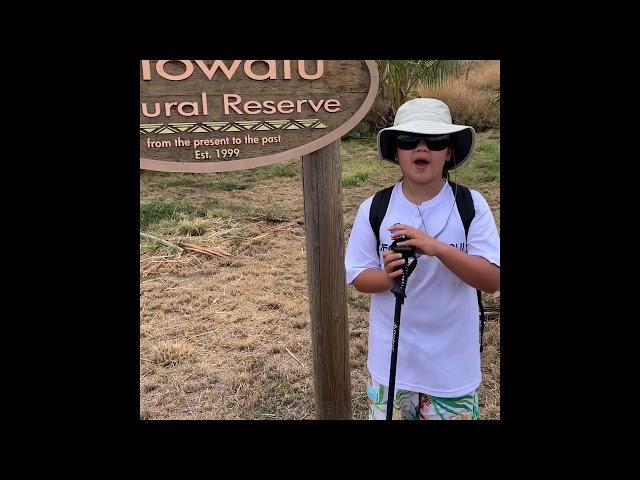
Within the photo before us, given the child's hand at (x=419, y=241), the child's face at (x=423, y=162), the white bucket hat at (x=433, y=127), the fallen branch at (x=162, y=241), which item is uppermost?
the white bucket hat at (x=433, y=127)

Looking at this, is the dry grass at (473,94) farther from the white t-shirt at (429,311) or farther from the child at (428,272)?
the white t-shirt at (429,311)

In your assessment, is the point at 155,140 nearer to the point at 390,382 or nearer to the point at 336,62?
the point at 336,62

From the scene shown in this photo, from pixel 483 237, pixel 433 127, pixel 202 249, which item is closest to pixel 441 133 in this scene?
pixel 433 127

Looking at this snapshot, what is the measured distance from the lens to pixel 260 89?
71.1 inches

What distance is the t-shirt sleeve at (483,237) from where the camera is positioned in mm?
1569

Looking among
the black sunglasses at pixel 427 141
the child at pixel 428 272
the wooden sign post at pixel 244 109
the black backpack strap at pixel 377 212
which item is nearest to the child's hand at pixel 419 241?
the child at pixel 428 272

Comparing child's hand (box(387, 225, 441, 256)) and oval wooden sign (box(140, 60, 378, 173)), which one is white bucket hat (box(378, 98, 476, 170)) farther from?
child's hand (box(387, 225, 441, 256))

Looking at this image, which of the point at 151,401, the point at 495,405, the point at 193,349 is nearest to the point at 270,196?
the point at 193,349

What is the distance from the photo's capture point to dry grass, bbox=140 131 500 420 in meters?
2.57

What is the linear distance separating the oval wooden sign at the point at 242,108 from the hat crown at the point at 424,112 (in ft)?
0.65

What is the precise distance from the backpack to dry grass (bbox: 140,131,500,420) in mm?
656

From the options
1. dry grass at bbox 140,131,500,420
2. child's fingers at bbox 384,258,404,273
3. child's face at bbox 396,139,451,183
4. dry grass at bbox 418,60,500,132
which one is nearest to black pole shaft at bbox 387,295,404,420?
child's fingers at bbox 384,258,404,273

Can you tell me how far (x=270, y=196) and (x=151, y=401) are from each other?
1.51 metres

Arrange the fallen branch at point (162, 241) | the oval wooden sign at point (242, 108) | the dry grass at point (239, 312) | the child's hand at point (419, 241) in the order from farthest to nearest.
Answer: the fallen branch at point (162, 241) < the dry grass at point (239, 312) < the oval wooden sign at point (242, 108) < the child's hand at point (419, 241)
